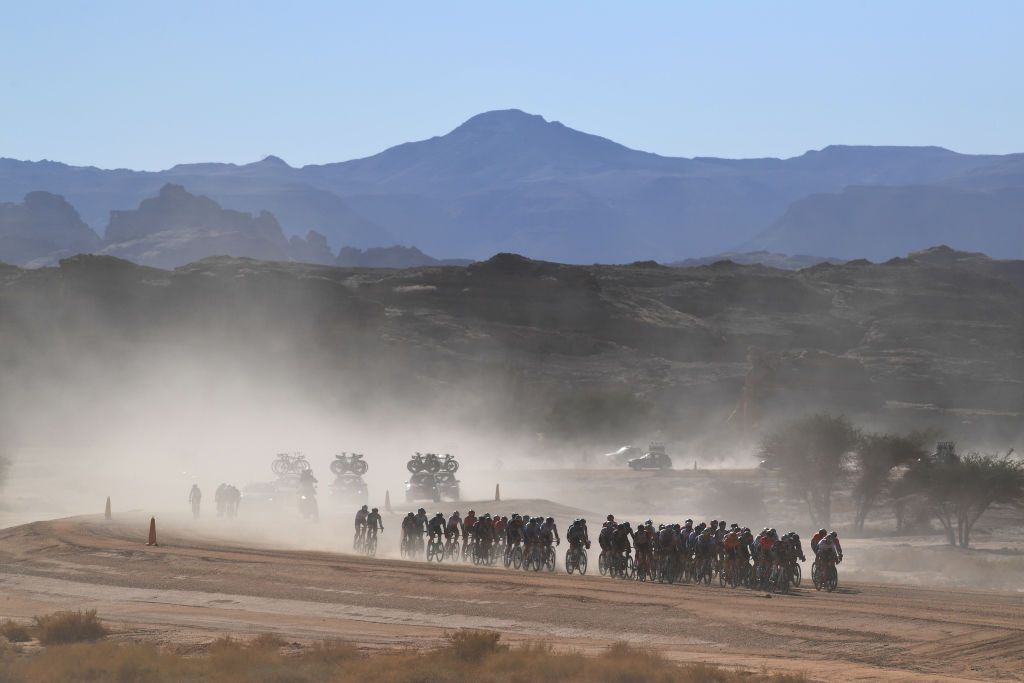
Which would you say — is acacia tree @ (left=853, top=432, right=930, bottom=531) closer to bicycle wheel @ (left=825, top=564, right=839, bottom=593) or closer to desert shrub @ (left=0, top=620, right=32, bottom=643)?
bicycle wheel @ (left=825, top=564, right=839, bottom=593)

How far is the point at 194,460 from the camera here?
95.3 meters

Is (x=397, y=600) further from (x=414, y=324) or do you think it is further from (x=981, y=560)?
(x=414, y=324)

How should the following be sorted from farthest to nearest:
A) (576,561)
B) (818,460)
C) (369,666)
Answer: (818,460) < (576,561) < (369,666)

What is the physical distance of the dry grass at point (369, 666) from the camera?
20344 mm

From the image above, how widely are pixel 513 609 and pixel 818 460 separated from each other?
39.0 meters

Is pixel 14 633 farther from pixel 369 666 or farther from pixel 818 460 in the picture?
pixel 818 460

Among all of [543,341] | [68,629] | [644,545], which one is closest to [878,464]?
[644,545]

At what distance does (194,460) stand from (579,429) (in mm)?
30150

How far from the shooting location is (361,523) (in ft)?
143

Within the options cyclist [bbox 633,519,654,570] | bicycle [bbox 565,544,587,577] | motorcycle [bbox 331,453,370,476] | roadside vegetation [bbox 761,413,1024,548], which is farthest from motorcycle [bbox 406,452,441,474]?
cyclist [bbox 633,519,654,570]

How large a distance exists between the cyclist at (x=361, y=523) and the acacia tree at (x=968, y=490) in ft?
79.1

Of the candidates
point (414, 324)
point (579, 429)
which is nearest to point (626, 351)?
point (414, 324)

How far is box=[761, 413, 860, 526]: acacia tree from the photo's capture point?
65750 mm

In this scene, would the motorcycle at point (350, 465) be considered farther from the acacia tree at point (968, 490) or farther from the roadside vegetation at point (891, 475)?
the acacia tree at point (968, 490)
